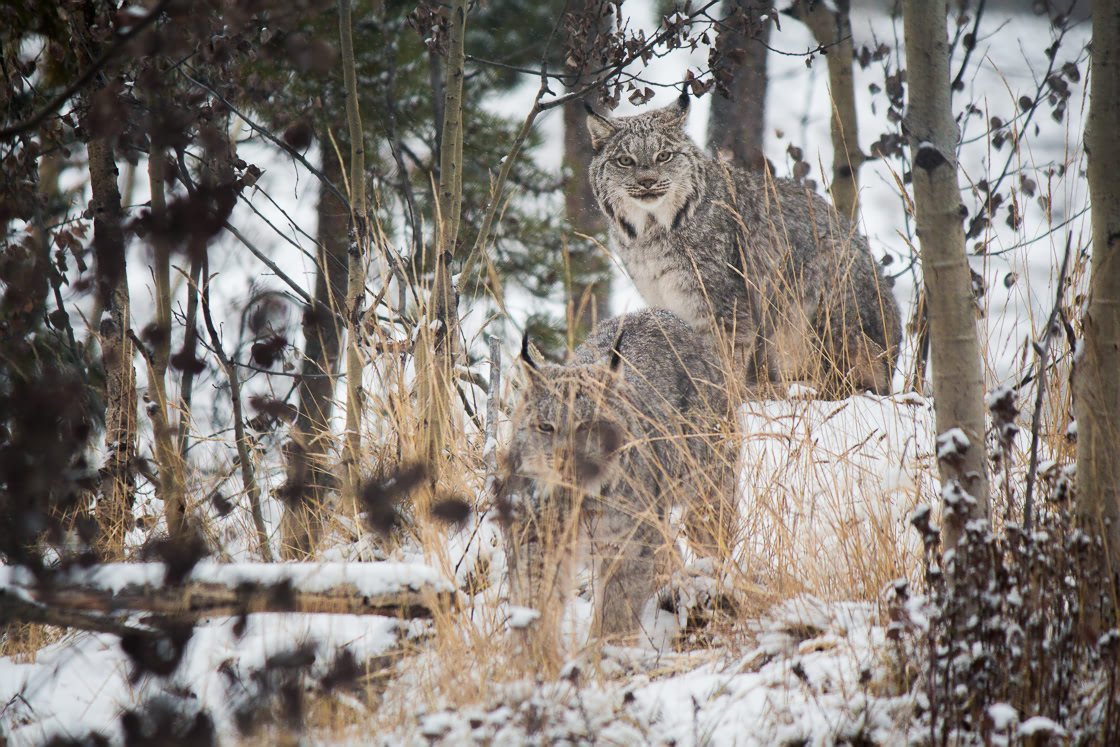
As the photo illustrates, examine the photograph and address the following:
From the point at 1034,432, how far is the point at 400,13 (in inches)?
261

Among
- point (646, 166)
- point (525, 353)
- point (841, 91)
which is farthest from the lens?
point (841, 91)

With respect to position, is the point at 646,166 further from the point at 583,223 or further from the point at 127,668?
the point at 127,668

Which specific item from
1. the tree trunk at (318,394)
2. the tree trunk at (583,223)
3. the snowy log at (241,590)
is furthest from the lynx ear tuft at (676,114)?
the snowy log at (241,590)

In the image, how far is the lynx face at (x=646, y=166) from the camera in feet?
18.8

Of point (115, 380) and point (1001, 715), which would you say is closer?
point (1001, 715)

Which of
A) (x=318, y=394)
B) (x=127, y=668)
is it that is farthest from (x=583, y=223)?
(x=127, y=668)

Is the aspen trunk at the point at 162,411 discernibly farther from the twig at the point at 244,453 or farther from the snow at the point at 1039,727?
the snow at the point at 1039,727

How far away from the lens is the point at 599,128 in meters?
5.99

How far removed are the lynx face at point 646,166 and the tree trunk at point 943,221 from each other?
123 inches

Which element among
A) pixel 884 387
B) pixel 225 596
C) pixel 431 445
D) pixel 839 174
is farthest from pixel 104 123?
pixel 839 174

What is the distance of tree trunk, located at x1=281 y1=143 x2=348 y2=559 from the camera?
3.00m

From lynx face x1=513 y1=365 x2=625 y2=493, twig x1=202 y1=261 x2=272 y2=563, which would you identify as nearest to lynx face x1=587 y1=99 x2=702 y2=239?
lynx face x1=513 y1=365 x2=625 y2=493

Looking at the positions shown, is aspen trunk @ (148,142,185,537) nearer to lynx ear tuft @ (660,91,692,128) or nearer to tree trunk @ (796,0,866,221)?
lynx ear tuft @ (660,91,692,128)

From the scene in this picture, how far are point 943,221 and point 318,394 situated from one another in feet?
18.1
